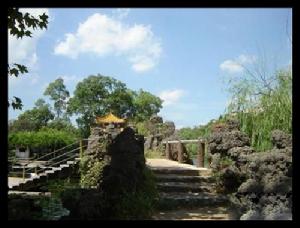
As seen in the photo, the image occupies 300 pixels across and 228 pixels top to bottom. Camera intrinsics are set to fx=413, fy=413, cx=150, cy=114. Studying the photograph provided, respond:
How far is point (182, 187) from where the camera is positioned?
695 centimetres

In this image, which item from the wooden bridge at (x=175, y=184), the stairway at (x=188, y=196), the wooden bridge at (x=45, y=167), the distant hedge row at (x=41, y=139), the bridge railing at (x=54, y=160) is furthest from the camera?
the distant hedge row at (x=41, y=139)

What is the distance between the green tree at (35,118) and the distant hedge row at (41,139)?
144 centimetres

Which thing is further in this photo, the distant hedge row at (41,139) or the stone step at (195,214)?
the distant hedge row at (41,139)

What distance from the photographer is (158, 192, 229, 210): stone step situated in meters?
6.02

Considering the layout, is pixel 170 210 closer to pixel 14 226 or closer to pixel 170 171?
pixel 170 171

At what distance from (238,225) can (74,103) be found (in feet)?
42.8

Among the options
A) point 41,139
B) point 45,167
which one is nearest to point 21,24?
point 45,167

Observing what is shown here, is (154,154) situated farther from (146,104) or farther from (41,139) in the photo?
(146,104)

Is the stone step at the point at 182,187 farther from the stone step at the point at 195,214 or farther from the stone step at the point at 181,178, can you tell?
the stone step at the point at 195,214

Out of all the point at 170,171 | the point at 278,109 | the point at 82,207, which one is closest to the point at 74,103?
the point at 170,171

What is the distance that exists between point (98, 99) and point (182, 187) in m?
9.31

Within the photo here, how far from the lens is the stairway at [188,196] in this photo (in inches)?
225

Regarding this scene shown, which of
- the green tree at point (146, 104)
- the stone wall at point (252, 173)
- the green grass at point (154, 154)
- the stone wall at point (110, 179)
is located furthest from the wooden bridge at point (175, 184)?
the green tree at point (146, 104)
